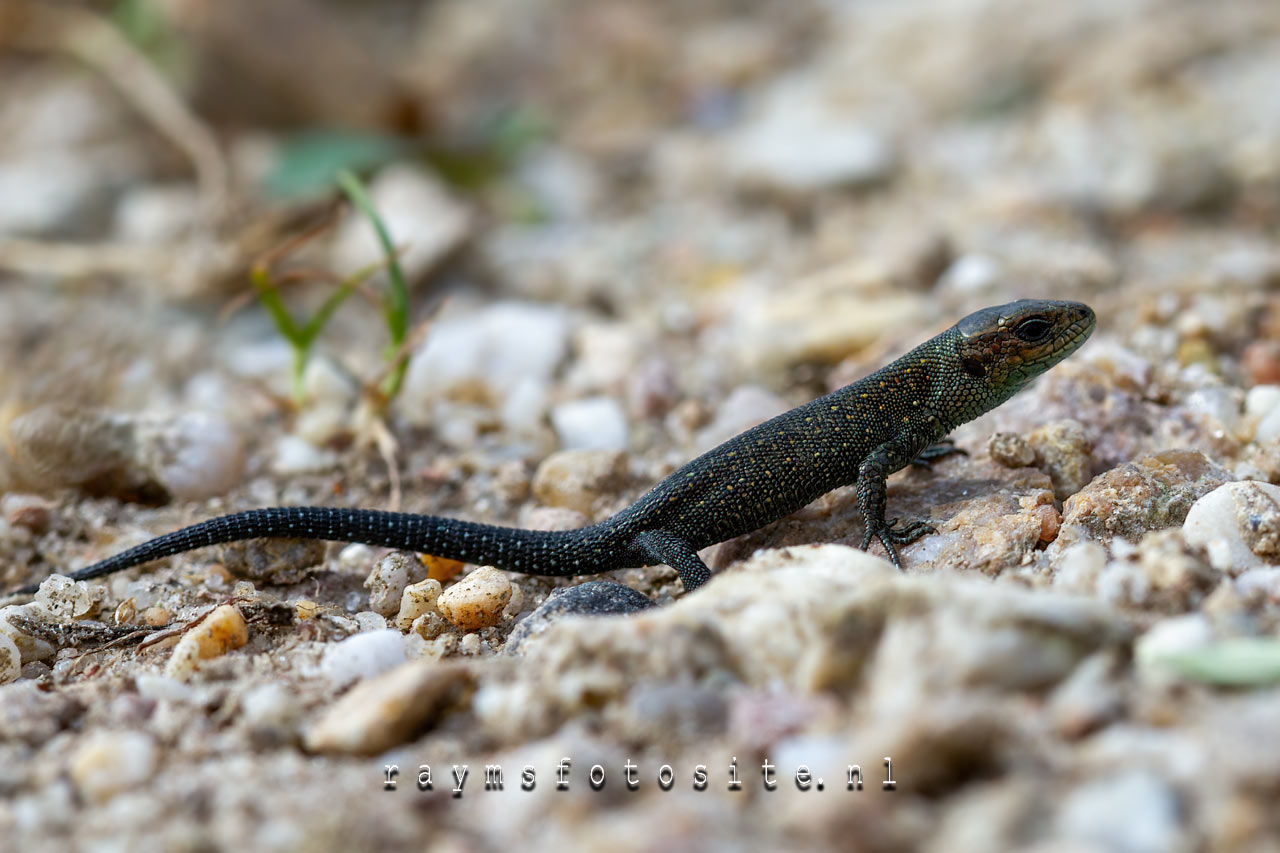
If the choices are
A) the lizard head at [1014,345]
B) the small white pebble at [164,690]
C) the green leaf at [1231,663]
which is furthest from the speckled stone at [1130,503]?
the small white pebble at [164,690]

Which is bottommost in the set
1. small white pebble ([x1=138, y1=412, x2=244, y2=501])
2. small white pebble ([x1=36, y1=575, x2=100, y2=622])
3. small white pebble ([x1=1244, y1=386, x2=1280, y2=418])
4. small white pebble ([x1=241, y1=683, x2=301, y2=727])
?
small white pebble ([x1=241, y1=683, x2=301, y2=727])

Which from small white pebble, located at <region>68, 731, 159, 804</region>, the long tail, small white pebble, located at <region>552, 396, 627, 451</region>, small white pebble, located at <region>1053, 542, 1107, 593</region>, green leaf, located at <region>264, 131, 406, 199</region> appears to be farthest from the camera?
green leaf, located at <region>264, 131, 406, 199</region>

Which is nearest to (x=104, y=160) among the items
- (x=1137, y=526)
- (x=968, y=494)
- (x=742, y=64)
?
(x=742, y=64)

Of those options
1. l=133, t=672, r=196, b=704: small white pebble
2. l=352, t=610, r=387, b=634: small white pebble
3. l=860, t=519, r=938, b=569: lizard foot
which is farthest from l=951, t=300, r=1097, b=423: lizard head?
l=133, t=672, r=196, b=704: small white pebble

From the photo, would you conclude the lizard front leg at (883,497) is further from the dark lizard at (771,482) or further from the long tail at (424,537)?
the long tail at (424,537)

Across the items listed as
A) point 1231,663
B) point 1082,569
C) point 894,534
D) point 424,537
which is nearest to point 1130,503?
point 1082,569

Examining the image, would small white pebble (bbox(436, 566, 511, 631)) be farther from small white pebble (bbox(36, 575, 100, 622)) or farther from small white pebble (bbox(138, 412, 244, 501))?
small white pebble (bbox(138, 412, 244, 501))
